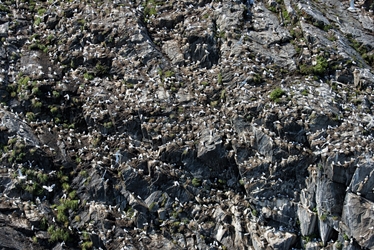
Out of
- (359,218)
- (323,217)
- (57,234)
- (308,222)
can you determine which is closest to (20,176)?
(57,234)

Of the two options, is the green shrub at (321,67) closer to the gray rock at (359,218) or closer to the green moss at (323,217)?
the gray rock at (359,218)

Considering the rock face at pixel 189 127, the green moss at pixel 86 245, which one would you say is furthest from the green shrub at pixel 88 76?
the green moss at pixel 86 245

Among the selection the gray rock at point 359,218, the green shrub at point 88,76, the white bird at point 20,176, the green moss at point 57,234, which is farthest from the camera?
the green shrub at point 88,76

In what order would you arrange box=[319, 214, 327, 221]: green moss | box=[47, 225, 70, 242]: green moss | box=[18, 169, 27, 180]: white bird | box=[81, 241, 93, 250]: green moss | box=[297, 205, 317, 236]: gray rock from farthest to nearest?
box=[18, 169, 27, 180]: white bird < box=[81, 241, 93, 250]: green moss < box=[47, 225, 70, 242]: green moss < box=[297, 205, 317, 236]: gray rock < box=[319, 214, 327, 221]: green moss

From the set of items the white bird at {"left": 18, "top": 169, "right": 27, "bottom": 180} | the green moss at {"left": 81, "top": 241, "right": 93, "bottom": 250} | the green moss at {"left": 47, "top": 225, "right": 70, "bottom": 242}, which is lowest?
the green moss at {"left": 81, "top": 241, "right": 93, "bottom": 250}

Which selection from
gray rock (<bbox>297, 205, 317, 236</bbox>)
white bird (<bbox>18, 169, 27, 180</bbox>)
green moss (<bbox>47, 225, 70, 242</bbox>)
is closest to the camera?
gray rock (<bbox>297, 205, 317, 236</bbox>)

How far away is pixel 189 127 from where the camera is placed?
29.0 meters

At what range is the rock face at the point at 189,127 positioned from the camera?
2569 cm

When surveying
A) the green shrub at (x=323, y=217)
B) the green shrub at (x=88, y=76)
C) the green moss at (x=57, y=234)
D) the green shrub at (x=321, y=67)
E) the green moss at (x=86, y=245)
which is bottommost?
the green moss at (x=86, y=245)

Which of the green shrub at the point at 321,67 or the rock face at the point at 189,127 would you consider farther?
the green shrub at the point at 321,67

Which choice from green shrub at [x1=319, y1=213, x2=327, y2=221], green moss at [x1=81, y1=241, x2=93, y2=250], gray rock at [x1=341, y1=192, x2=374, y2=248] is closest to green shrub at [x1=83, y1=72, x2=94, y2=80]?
green moss at [x1=81, y1=241, x2=93, y2=250]

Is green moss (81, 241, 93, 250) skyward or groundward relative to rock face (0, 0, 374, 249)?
groundward

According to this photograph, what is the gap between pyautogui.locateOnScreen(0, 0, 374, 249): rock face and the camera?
1011 inches

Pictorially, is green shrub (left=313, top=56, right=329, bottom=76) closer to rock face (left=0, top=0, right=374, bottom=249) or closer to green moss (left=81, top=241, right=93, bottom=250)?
rock face (left=0, top=0, right=374, bottom=249)
